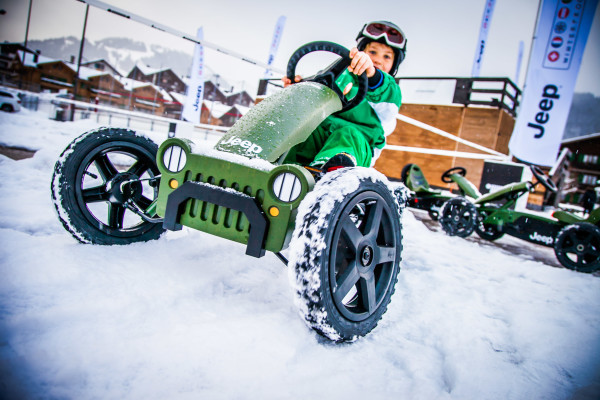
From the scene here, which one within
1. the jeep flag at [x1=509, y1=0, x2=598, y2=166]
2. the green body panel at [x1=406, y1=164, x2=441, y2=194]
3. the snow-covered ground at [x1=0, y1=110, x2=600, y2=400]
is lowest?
the snow-covered ground at [x1=0, y1=110, x2=600, y2=400]

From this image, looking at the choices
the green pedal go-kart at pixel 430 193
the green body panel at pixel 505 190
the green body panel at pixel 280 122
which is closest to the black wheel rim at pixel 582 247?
the green body panel at pixel 505 190

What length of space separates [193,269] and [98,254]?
43cm

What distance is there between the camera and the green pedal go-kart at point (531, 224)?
11.9 feet

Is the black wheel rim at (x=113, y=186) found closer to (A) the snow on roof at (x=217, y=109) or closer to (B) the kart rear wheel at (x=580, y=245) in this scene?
(B) the kart rear wheel at (x=580, y=245)

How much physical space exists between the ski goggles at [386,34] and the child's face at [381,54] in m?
0.08

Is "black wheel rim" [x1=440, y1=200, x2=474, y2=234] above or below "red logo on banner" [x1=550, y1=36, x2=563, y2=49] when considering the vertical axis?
below

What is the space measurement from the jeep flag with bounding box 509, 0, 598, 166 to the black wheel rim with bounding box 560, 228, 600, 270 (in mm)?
2555

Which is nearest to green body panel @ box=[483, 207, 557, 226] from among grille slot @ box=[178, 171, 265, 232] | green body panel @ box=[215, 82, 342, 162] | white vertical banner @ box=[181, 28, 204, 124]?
green body panel @ box=[215, 82, 342, 162]

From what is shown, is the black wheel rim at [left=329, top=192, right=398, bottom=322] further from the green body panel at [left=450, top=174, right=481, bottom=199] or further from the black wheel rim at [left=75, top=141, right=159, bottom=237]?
the green body panel at [left=450, top=174, right=481, bottom=199]

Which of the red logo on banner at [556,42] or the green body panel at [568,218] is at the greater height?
the red logo on banner at [556,42]

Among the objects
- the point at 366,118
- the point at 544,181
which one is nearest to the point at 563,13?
the point at 544,181

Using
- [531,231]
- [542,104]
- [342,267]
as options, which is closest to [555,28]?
[542,104]

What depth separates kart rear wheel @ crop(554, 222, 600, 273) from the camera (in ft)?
11.7

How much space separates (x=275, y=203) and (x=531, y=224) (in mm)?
4299
